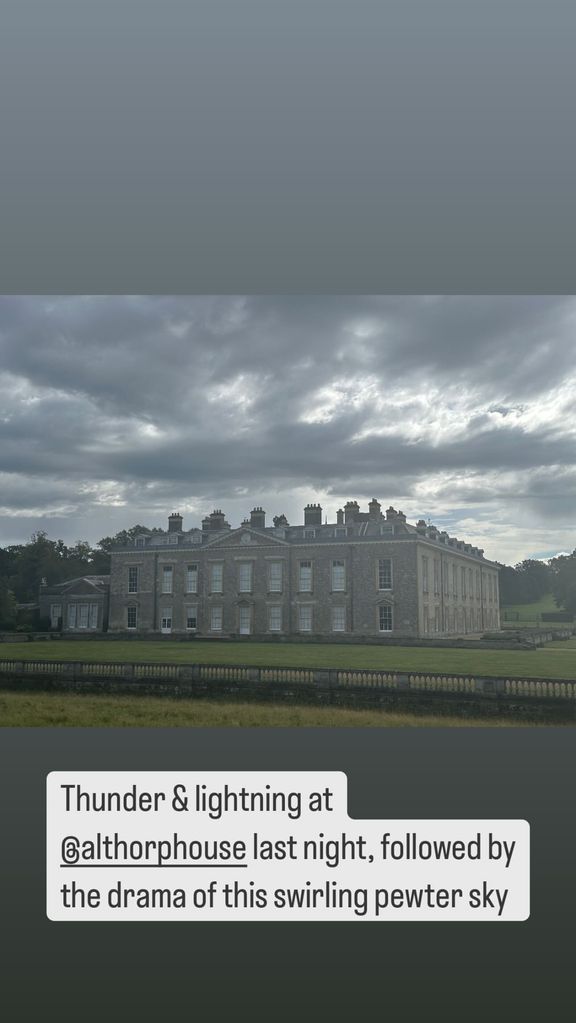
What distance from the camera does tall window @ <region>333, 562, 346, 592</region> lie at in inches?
382

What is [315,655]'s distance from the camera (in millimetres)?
9312

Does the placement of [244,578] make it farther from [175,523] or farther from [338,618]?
Result: [338,618]

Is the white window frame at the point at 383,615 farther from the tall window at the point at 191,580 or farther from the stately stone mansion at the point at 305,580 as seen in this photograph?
the tall window at the point at 191,580

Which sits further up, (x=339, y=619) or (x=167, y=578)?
(x=167, y=578)

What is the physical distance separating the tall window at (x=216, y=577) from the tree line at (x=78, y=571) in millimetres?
928

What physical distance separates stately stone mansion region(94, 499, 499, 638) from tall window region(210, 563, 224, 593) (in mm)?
12

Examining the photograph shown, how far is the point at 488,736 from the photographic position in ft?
26.8

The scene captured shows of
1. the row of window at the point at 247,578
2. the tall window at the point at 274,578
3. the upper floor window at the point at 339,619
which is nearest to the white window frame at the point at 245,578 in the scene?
the row of window at the point at 247,578

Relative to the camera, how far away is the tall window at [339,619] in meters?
9.56

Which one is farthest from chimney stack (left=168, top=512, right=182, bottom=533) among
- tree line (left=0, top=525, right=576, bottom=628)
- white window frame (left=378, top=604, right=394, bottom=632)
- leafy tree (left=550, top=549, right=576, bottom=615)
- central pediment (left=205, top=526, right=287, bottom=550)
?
leafy tree (left=550, top=549, right=576, bottom=615)

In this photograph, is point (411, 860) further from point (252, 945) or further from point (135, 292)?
point (135, 292)

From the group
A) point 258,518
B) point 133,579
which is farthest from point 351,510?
point 133,579

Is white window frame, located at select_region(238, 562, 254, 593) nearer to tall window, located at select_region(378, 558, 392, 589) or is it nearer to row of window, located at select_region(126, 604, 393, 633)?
row of window, located at select_region(126, 604, 393, 633)

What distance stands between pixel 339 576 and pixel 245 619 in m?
1.25
